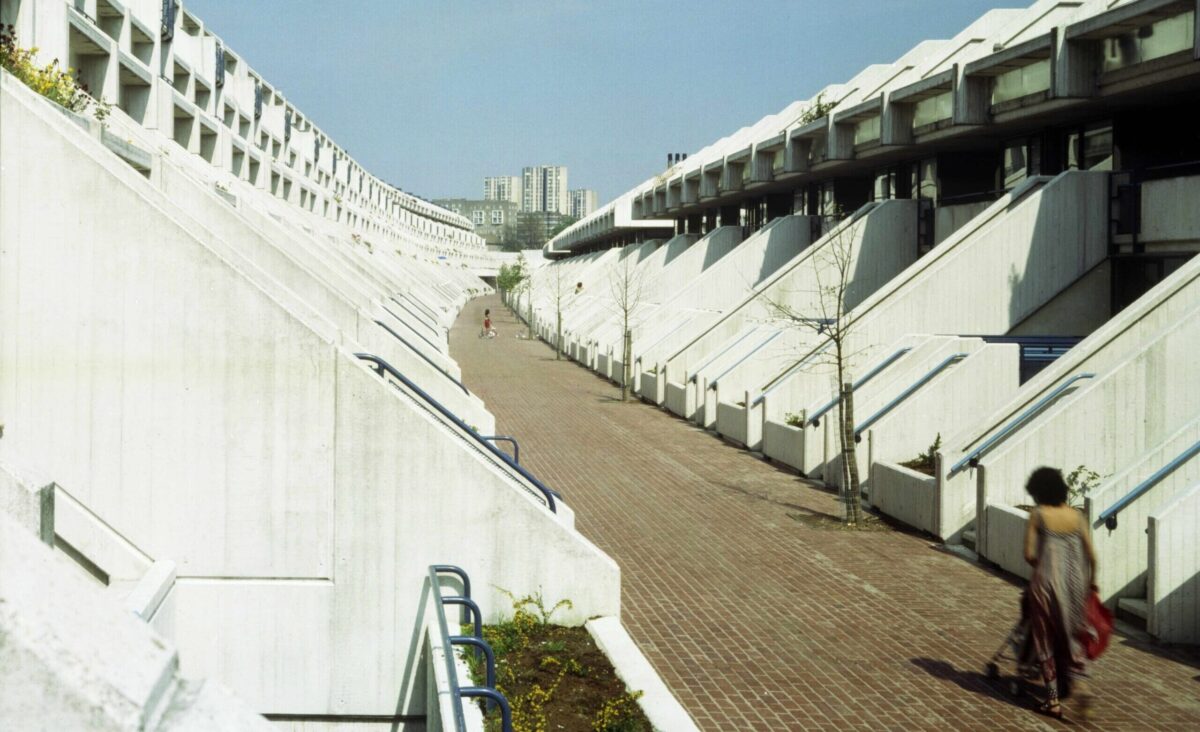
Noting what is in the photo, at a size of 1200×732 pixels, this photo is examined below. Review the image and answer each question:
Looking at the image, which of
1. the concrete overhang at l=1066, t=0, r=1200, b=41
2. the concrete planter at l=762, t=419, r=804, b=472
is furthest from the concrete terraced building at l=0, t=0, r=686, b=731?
the concrete overhang at l=1066, t=0, r=1200, b=41

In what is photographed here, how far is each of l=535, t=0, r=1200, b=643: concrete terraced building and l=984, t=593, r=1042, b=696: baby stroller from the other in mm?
2034

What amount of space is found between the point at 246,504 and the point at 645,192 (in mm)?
50564

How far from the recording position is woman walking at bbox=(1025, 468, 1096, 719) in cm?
785

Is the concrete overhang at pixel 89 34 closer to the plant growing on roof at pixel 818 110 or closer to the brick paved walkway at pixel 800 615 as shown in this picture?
the brick paved walkway at pixel 800 615

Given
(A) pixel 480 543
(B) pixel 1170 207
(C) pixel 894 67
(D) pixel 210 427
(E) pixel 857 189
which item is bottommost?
(A) pixel 480 543

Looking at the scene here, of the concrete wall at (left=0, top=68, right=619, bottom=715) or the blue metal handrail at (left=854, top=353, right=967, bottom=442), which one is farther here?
the blue metal handrail at (left=854, top=353, right=967, bottom=442)

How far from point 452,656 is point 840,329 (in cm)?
1096

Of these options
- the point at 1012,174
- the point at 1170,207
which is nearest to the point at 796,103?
the point at 1012,174

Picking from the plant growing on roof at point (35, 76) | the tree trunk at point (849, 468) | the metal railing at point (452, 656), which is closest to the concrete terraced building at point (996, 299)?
the tree trunk at point (849, 468)

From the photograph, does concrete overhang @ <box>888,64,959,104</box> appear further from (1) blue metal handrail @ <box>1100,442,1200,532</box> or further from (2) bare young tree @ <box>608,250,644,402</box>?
(1) blue metal handrail @ <box>1100,442,1200,532</box>

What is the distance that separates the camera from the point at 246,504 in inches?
360

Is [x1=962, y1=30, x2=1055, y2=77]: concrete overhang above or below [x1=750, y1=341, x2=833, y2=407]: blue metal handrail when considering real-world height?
above

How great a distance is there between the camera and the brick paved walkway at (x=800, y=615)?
8148 mm

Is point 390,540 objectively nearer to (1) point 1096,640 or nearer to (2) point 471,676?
(2) point 471,676
